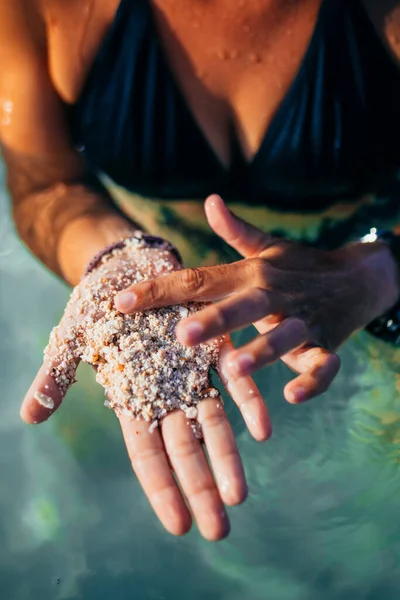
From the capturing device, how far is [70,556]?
6.16 ft

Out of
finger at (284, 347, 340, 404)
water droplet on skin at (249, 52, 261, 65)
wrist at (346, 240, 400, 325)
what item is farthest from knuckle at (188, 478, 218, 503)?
water droplet on skin at (249, 52, 261, 65)

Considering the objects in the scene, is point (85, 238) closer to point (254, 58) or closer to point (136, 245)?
point (136, 245)

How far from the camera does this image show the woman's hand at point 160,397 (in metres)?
0.97

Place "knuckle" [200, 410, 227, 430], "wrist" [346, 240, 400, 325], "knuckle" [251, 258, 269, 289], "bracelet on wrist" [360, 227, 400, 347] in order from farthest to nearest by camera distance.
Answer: "bracelet on wrist" [360, 227, 400, 347] < "wrist" [346, 240, 400, 325] < "knuckle" [251, 258, 269, 289] < "knuckle" [200, 410, 227, 430]

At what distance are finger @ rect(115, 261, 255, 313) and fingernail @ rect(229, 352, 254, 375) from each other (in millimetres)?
190

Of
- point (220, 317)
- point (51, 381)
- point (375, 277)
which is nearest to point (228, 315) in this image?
point (220, 317)

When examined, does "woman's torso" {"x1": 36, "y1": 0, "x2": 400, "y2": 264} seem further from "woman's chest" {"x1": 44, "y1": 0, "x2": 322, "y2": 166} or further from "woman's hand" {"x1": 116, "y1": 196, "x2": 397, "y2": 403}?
"woman's hand" {"x1": 116, "y1": 196, "x2": 397, "y2": 403}

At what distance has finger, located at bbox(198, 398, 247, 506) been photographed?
0.97 meters

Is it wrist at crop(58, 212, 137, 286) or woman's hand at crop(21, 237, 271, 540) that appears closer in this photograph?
woman's hand at crop(21, 237, 271, 540)

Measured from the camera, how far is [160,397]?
3.59 feet

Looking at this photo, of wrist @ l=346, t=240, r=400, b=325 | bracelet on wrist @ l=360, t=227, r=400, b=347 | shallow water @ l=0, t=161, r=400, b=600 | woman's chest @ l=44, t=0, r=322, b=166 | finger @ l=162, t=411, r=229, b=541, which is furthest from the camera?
shallow water @ l=0, t=161, r=400, b=600

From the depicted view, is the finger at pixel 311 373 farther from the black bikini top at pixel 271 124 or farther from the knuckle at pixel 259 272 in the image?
the black bikini top at pixel 271 124

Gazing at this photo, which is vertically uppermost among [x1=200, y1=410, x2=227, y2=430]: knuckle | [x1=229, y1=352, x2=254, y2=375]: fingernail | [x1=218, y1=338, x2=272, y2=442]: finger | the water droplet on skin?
the water droplet on skin

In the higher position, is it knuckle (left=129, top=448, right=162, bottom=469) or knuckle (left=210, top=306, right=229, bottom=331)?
knuckle (left=210, top=306, right=229, bottom=331)
